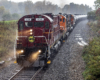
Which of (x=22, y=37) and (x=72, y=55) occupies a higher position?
(x=22, y=37)

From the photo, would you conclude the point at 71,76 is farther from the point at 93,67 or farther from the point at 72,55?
the point at 72,55

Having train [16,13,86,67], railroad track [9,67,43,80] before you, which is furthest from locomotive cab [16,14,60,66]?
railroad track [9,67,43,80]

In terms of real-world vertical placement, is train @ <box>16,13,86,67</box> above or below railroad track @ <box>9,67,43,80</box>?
above

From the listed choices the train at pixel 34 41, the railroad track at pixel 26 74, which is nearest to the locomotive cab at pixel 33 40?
the train at pixel 34 41

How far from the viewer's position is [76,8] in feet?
301

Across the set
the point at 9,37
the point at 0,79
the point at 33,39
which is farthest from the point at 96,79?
the point at 9,37

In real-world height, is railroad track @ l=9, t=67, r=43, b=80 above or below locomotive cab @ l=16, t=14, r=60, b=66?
below

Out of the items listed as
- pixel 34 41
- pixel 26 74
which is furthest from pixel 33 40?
pixel 26 74

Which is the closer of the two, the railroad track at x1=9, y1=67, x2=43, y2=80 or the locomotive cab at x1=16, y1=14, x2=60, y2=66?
the railroad track at x1=9, y1=67, x2=43, y2=80

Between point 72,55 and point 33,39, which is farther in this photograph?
point 72,55

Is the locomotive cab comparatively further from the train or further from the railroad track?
the railroad track

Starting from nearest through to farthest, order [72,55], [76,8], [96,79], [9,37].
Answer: [96,79] < [72,55] < [9,37] < [76,8]

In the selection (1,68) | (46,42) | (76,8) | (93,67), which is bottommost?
(1,68)

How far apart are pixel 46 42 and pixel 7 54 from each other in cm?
525
